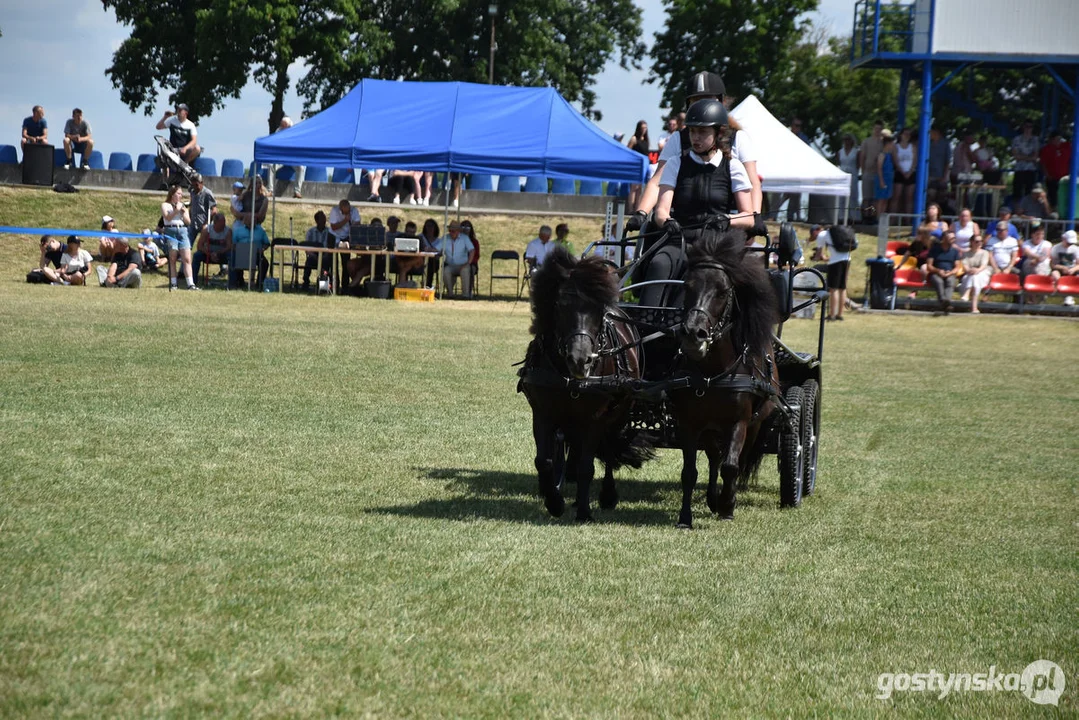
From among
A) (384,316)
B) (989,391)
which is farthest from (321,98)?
(989,391)

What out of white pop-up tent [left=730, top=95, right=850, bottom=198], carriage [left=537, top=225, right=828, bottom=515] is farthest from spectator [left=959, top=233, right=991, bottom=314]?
carriage [left=537, top=225, right=828, bottom=515]

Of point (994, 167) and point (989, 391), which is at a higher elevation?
point (994, 167)

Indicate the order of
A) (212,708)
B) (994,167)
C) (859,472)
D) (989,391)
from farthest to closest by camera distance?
(994,167), (989,391), (859,472), (212,708)

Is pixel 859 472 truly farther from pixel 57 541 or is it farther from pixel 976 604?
pixel 57 541

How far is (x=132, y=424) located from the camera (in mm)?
9766

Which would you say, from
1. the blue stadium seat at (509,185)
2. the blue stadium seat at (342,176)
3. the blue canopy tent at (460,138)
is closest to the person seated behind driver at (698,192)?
the blue canopy tent at (460,138)

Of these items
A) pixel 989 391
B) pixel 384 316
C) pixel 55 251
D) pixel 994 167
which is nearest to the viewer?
pixel 989 391

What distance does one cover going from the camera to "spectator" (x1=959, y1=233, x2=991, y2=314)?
86.7ft

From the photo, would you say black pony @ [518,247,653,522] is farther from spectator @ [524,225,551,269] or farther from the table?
spectator @ [524,225,551,269]

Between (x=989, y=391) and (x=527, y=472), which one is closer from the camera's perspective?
(x=527, y=472)

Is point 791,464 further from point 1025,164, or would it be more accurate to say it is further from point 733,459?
point 1025,164

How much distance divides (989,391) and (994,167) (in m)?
19.9

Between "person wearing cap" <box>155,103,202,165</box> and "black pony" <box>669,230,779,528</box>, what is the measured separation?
25.8 metres

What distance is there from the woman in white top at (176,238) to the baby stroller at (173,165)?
4.67 meters
